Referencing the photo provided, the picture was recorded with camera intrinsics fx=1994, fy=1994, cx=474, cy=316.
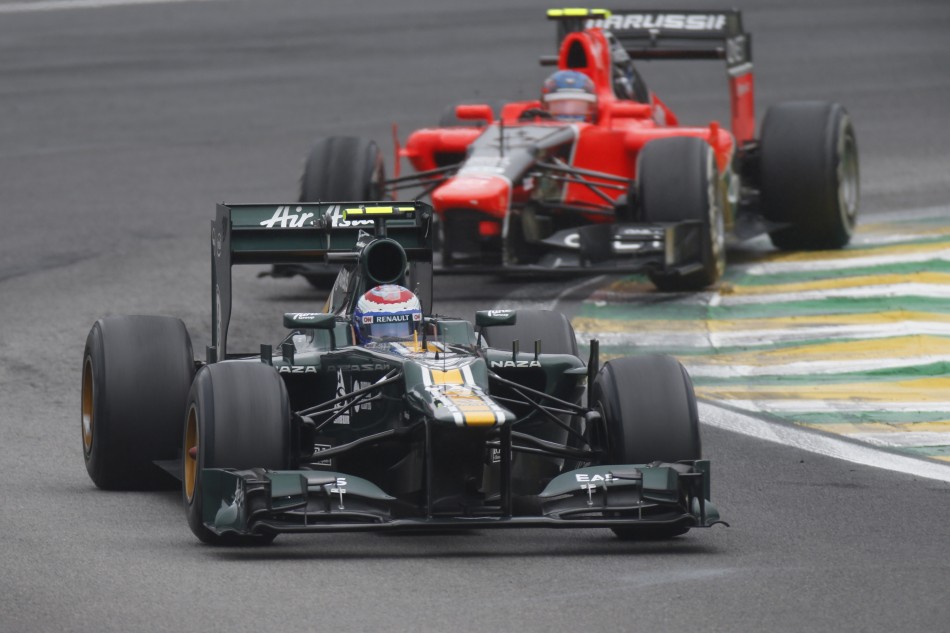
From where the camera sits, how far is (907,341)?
46.3ft

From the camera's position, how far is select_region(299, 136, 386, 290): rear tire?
1714 cm

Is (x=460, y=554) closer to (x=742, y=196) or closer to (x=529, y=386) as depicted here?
(x=529, y=386)

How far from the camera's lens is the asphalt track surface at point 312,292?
7.74m

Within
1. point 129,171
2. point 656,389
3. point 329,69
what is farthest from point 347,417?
point 329,69

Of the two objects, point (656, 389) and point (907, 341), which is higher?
point (656, 389)

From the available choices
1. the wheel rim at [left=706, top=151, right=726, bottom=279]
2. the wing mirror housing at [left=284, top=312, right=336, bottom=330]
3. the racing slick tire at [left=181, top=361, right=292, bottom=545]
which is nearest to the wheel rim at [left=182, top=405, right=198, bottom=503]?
the racing slick tire at [left=181, top=361, right=292, bottom=545]

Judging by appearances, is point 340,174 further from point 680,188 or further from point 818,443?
point 818,443

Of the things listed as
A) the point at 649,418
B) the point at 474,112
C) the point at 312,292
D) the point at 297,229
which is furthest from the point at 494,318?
the point at 474,112

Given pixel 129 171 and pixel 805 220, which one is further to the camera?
pixel 129 171

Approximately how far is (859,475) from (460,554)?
2.85m

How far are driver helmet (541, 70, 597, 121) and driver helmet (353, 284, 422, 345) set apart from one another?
331 inches

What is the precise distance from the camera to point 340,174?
1722cm

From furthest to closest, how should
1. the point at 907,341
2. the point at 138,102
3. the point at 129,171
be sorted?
the point at 138,102 < the point at 129,171 < the point at 907,341

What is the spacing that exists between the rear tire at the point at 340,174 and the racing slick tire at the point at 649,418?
312 inches
